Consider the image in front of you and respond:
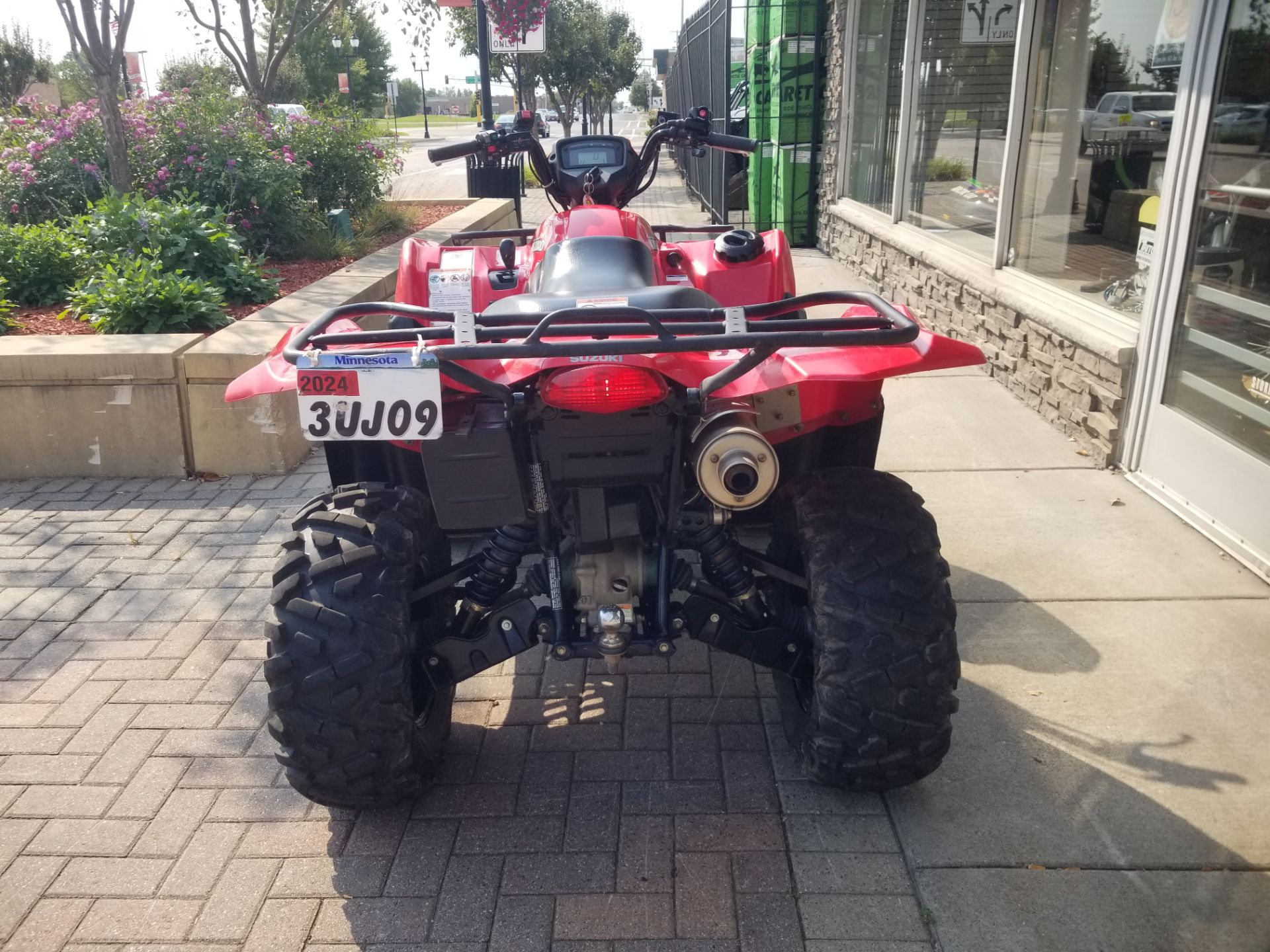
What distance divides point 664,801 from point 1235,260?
10.9 feet

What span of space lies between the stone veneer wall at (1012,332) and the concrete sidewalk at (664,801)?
3.47 feet

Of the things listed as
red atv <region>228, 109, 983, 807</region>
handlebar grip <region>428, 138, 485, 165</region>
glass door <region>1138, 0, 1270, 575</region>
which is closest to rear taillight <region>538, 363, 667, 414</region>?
red atv <region>228, 109, 983, 807</region>

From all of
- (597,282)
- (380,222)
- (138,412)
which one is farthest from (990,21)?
(138,412)

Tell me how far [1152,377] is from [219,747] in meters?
4.13

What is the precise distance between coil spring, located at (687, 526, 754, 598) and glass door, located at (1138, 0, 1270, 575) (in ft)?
7.89

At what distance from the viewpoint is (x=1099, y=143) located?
5719 mm

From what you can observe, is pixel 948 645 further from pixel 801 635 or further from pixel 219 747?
pixel 219 747

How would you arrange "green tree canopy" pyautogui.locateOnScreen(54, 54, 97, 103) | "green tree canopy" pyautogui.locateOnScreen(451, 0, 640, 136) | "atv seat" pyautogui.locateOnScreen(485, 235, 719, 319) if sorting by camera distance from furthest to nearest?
1. "green tree canopy" pyautogui.locateOnScreen(54, 54, 97, 103)
2. "green tree canopy" pyautogui.locateOnScreen(451, 0, 640, 136)
3. "atv seat" pyautogui.locateOnScreen(485, 235, 719, 319)

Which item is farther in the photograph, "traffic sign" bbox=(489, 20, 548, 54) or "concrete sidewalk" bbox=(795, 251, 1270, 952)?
"traffic sign" bbox=(489, 20, 548, 54)

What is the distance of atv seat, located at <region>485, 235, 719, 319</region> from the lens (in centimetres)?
250

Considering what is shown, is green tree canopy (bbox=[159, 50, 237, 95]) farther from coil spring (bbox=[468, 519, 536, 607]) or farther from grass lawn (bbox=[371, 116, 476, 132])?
grass lawn (bbox=[371, 116, 476, 132])

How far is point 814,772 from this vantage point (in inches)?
107

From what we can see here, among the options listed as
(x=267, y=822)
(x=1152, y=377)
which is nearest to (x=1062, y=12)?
(x=1152, y=377)

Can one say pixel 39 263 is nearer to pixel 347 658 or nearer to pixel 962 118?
Answer: pixel 347 658
